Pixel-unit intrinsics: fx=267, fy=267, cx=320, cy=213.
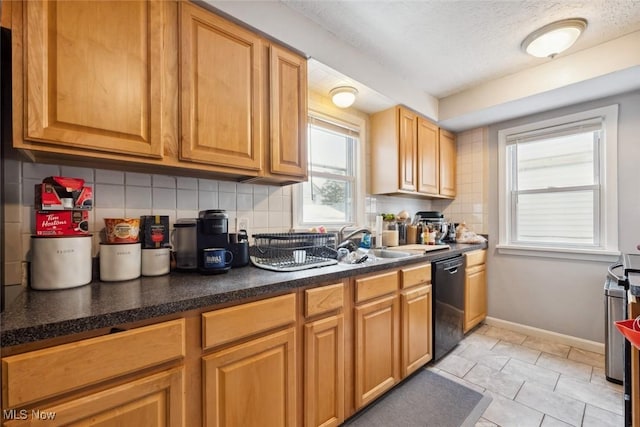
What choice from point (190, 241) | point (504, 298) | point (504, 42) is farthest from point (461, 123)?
point (190, 241)

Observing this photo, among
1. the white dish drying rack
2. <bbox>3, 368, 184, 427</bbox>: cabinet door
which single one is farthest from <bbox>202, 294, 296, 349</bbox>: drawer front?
the white dish drying rack

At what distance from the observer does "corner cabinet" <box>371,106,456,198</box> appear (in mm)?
2574

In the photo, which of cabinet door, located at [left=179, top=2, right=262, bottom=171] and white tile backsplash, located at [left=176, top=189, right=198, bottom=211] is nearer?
cabinet door, located at [left=179, top=2, right=262, bottom=171]

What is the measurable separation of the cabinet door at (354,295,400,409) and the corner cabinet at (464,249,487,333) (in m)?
1.19

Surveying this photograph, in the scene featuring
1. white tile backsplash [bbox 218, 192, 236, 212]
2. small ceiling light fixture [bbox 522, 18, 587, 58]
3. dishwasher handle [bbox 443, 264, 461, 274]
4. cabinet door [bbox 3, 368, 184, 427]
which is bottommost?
cabinet door [bbox 3, 368, 184, 427]

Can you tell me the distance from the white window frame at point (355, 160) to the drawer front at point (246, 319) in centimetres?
95

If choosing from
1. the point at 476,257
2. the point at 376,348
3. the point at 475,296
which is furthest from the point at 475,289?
the point at 376,348

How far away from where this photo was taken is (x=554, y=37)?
1.82m

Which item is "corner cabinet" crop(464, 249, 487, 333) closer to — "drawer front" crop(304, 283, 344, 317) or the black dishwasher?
the black dishwasher

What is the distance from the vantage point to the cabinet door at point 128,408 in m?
0.72

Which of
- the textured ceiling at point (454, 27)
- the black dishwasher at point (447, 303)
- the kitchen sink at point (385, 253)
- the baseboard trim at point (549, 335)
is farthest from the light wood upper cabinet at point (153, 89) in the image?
the baseboard trim at point (549, 335)

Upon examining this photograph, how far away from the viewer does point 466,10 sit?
1695 mm

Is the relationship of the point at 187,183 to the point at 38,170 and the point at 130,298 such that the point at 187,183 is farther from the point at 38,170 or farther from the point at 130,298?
the point at 130,298

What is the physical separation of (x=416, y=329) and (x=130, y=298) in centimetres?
177
